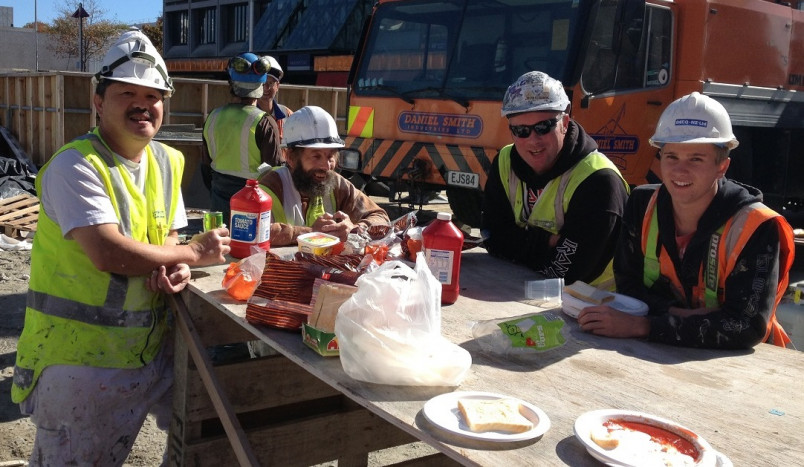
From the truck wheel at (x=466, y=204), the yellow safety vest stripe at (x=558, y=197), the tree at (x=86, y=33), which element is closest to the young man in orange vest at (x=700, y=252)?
the yellow safety vest stripe at (x=558, y=197)

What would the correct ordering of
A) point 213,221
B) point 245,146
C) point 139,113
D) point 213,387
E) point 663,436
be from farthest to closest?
1. point 245,146
2. point 213,221
3. point 139,113
4. point 213,387
5. point 663,436

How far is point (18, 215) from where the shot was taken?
823cm

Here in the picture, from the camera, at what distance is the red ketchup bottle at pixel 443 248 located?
2.57 m

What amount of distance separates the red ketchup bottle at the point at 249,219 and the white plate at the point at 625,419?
5.76ft

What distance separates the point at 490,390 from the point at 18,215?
305 inches

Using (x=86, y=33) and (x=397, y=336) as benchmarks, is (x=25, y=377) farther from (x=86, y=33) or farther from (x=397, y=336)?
(x=86, y=33)

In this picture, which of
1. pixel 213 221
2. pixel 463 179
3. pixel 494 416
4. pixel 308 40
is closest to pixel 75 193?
pixel 213 221

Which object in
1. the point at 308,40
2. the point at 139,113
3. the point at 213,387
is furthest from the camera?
the point at 308,40

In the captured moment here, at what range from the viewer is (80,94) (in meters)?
10.8

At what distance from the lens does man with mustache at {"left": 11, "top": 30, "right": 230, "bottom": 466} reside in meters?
2.43

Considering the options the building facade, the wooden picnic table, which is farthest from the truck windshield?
the building facade

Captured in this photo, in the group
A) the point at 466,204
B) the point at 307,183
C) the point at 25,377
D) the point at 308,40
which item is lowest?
the point at 25,377

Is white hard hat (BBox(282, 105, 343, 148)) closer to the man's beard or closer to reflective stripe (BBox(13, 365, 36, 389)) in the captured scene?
the man's beard

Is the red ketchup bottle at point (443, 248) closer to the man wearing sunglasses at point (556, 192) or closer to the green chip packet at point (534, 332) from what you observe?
the green chip packet at point (534, 332)
